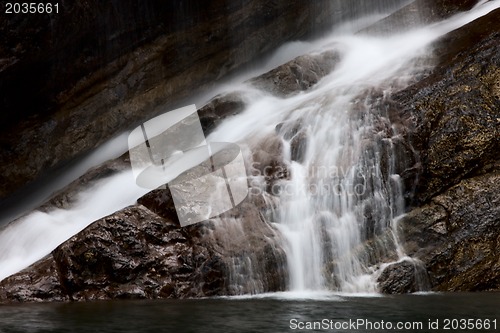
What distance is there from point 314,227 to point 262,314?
272 cm

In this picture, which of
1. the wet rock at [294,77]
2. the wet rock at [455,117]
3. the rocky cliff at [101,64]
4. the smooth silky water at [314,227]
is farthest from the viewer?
the wet rock at [294,77]

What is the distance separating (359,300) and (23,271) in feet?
16.2

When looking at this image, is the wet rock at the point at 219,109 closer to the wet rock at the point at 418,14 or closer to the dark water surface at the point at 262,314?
the wet rock at the point at 418,14

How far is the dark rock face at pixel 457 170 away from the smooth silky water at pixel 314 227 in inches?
16.8

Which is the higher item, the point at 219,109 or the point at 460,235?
the point at 219,109

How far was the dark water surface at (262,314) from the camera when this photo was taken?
6066 mm

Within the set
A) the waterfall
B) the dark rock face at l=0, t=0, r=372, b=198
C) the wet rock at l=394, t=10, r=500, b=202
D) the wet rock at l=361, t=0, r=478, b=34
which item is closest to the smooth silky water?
the waterfall

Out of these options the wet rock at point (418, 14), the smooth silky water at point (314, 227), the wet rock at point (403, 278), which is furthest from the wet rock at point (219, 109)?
the wet rock at point (403, 278)

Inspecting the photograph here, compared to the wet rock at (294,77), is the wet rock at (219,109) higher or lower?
lower

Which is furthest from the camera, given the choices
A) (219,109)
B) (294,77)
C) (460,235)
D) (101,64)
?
(294,77)

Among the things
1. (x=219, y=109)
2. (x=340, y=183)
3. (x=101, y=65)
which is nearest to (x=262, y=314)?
(x=340, y=183)

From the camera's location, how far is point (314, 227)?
30.4 feet

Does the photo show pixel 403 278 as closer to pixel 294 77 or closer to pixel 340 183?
pixel 340 183

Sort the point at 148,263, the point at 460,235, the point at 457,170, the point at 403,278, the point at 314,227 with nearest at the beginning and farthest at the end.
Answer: the point at 403,278
the point at 148,263
the point at 460,235
the point at 314,227
the point at 457,170
